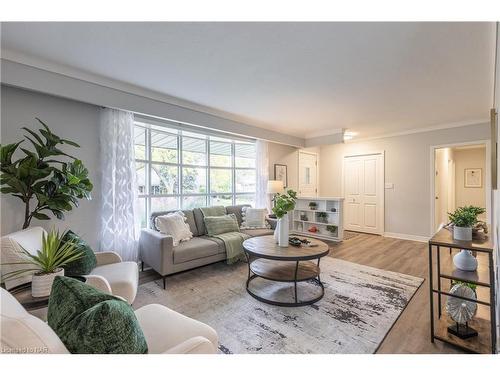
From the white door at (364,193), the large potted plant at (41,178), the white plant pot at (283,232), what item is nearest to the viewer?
the large potted plant at (41,178)

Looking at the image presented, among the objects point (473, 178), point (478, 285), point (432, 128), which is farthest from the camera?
point (473, 178)

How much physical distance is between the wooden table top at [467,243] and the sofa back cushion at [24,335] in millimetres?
2174

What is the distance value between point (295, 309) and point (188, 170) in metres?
2.82

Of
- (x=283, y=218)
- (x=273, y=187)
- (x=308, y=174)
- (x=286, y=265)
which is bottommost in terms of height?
(x=286, y=265)

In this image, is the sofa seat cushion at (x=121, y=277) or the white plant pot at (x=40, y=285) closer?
the white plant pot at (x=40, y=285)

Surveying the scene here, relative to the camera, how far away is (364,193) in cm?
584

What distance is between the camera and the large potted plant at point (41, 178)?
2.04 meters

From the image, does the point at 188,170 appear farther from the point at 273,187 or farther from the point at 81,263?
the point at 81,263

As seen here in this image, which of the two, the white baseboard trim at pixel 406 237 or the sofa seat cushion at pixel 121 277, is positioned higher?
the sofa seat cushion at pixel 121 277

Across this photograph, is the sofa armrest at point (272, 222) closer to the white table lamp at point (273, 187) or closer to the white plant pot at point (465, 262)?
the white table lamp at point (273, 187)

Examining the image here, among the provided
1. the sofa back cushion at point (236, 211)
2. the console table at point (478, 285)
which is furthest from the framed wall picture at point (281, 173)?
the console table at point (478, 285)

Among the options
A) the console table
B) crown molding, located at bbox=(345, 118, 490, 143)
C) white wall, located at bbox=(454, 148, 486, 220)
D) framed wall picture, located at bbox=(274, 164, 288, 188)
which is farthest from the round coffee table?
white wall, located at bbox=(454, 148, 486, 220)

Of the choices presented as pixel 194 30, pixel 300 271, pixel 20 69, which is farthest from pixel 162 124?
pixel 300 271

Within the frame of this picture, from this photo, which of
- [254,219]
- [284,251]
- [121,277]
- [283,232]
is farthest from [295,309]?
[254,219]
